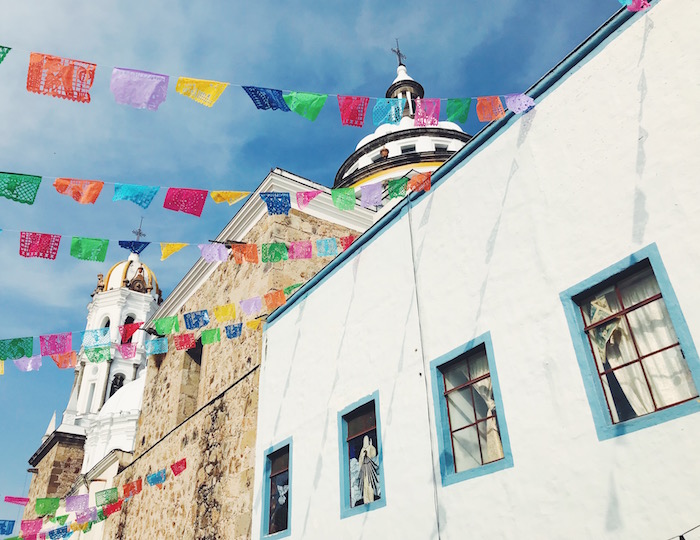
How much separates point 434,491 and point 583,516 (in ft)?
5.43

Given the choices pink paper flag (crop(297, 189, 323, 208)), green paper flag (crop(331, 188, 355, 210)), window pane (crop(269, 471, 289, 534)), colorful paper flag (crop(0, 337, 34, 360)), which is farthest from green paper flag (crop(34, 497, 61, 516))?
green paper flag (crop(331, 188, 355, 210))

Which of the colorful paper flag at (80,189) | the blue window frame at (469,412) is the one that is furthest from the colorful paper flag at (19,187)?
the blue window frame at (469,412)

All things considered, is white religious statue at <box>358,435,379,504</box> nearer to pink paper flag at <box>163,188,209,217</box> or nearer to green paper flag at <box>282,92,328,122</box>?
pink paper flag at <box>163,188,209,217</box>

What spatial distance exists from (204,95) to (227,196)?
173 cm

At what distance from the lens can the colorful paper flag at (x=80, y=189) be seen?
7086 millimetres

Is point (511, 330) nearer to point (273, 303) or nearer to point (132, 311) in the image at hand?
point (273, 303)

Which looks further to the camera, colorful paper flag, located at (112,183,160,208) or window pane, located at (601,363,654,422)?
colorful paper flag, located at (112,183,160,208)

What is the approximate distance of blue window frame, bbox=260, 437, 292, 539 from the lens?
804 cm

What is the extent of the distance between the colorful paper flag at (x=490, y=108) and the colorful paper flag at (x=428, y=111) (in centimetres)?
53

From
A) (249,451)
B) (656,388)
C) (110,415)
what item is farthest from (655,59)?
(110,415)

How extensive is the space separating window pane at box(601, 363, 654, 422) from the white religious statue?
119 inches

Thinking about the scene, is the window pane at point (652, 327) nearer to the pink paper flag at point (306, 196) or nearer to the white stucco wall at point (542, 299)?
the white stucco wall at point (542, 299)

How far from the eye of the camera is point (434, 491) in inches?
229

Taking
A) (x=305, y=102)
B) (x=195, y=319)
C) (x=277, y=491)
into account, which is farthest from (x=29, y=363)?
(x=305, y=102)
